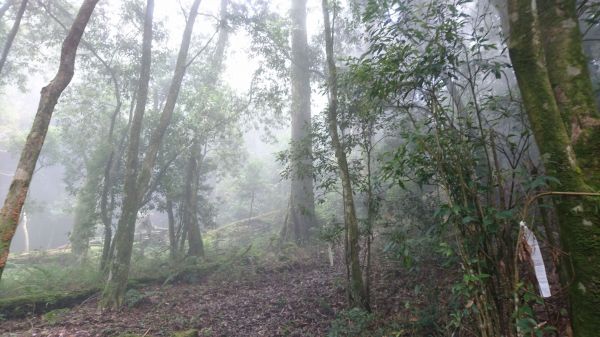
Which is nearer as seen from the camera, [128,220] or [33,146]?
[33,146]

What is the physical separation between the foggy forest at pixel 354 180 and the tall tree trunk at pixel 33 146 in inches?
0.9

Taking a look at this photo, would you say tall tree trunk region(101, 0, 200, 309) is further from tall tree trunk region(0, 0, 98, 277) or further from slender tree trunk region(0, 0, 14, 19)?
slender tree trunk region(0, 0, 14, 19)

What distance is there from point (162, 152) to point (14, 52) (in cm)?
960

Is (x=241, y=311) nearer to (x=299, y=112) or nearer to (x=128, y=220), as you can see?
(x=128, y=220)

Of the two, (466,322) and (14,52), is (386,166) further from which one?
(14,52)

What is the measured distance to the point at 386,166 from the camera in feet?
12.2

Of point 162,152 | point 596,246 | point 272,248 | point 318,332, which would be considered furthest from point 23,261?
point 596,246

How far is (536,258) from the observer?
2750mm

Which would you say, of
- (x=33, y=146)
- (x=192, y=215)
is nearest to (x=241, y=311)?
(x=33, y=146)

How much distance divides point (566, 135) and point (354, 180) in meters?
4.78

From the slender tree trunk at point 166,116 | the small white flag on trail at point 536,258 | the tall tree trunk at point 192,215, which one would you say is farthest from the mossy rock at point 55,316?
the small white flag on trail at point 536,258

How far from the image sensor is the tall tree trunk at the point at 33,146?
4.48 m

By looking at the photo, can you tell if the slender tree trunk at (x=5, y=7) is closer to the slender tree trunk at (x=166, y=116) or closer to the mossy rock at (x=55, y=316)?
the slender tree trunk at (x=166, y=116)

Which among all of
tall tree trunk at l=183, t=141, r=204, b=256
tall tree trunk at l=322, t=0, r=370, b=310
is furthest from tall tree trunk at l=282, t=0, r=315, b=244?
tall tree trunk at l=322, t=0, r=370, b=310
